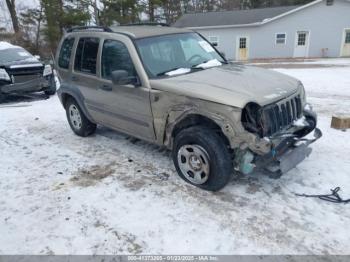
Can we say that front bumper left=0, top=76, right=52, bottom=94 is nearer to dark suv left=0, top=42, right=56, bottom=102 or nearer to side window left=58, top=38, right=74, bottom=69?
dark suv left=0, top=42, right=56, bottom=102

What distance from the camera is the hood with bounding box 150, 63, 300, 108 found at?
352 centimetres

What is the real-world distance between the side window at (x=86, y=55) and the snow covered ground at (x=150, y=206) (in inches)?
54.8

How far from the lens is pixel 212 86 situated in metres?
3.76

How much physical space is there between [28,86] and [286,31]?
21964 mm

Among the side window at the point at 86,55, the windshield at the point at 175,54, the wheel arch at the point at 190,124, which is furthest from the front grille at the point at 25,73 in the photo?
the wheel arch at the point at 190,124

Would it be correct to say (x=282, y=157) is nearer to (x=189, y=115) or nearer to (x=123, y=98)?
(x=189, y=115)

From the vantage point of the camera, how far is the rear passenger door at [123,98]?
4332 mm

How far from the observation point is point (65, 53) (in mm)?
5828

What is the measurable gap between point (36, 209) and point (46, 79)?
24.0 feet

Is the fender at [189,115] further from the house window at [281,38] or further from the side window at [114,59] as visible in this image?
the house window at [281,38]

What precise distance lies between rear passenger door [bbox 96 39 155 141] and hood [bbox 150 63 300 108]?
1.17ft

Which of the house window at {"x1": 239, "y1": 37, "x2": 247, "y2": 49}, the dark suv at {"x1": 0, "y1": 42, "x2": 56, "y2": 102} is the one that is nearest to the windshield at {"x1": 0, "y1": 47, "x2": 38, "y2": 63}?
the dark suv at {"x1": 0, "y1": 42, "x2": 56, "y2": 102}

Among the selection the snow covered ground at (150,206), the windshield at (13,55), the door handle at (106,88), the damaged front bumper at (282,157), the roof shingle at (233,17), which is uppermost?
the roof shingle at (233,17)

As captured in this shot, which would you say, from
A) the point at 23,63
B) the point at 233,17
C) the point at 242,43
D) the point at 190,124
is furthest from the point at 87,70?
the point at 233,17
